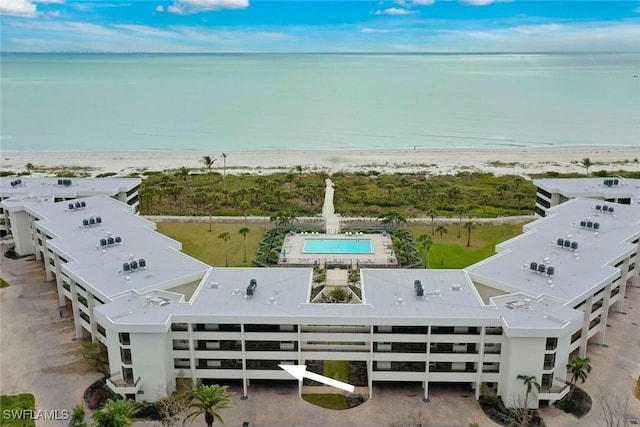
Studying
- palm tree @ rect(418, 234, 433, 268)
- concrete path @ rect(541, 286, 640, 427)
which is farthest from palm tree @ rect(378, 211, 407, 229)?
concrete path @ rect(541, 286, 640, 427)

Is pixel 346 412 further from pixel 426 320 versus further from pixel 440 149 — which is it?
pixel 440 149

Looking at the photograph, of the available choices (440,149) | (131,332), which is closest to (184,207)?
(131,332)

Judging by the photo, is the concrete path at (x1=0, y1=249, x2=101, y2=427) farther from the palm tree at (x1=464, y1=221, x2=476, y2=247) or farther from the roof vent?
the palm tree at (x1=464, y1=221, x2=476, y2=247)

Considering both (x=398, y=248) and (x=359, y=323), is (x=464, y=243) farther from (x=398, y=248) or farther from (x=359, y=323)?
(x=359, y=323)

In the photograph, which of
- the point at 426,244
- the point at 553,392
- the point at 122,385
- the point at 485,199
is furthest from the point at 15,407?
the point at 485,199

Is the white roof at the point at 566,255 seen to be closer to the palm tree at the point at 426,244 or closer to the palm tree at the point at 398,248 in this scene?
the palm tree at the point at 426,244
